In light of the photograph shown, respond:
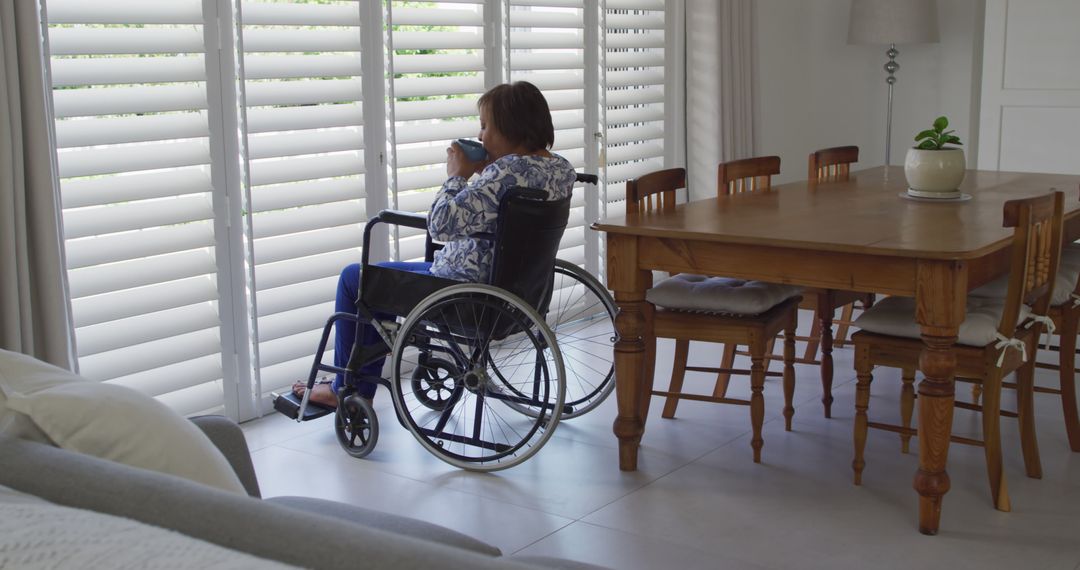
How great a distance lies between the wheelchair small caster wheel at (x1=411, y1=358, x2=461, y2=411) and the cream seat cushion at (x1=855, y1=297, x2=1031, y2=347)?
117 cm

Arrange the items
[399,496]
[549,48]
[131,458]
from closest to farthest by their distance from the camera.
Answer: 1. [131,458]
2. [399,496]
3. [549,48]

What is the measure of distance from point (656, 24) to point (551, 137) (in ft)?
7.59

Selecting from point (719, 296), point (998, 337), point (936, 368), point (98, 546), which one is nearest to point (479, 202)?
point (719, 296)

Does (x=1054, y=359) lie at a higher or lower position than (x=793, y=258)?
lower

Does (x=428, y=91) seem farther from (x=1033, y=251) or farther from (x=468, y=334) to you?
(x=1033, y=251)

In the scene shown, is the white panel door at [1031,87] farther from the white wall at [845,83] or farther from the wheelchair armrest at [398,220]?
the wheelchair armrest at [398,220]

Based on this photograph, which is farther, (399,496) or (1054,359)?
(1054,359)

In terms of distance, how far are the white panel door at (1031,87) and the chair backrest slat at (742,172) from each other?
1.97 metres

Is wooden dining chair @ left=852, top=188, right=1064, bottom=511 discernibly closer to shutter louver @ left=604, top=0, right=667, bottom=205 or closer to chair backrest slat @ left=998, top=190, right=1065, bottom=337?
chair backrest slat @ left=998, top=190, right=1065, bottom=337

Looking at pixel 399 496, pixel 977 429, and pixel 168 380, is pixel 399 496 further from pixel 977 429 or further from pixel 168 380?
pixel 977 429

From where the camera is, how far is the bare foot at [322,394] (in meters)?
3.49

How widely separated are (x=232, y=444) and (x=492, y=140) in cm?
165

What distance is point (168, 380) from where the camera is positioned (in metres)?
3.36

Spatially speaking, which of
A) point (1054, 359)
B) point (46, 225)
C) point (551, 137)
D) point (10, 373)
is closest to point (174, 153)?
point (46, 225)
